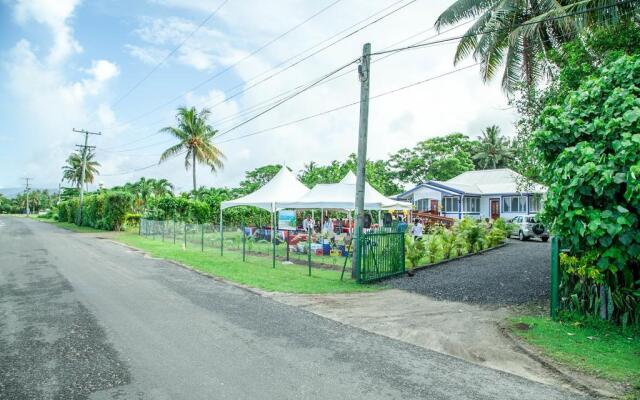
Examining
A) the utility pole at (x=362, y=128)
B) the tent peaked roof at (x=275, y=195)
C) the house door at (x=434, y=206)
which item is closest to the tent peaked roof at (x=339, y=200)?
the tent peaked roof at (x=275, y=195)

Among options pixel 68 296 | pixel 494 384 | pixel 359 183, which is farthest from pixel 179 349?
pixel 359 183

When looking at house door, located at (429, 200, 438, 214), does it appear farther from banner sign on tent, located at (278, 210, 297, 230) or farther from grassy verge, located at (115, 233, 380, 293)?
grassy verge, located at (115, 233, 380, 293)

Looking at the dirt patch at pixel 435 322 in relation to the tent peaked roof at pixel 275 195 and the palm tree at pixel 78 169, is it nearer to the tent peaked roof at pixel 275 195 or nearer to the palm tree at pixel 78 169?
the tent peaked roof at pixel 275 195

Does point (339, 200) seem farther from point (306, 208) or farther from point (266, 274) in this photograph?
point (266, 274)

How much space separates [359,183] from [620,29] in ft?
22.2

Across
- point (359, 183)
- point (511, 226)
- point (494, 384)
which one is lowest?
point (494, 384)

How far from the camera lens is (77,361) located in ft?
17.0

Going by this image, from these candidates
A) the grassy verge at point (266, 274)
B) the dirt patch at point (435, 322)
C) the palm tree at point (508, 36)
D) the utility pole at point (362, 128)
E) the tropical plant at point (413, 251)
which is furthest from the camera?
the palm tree at point (508, 36)

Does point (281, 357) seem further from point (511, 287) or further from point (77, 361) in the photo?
point (511, 287)

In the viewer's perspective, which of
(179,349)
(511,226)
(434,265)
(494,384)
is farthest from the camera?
(511,226)

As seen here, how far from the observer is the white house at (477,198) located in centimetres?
3284

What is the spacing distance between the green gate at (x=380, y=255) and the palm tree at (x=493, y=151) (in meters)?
47.4

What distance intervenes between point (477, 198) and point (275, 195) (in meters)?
21.8

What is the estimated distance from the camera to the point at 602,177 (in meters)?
5.64
